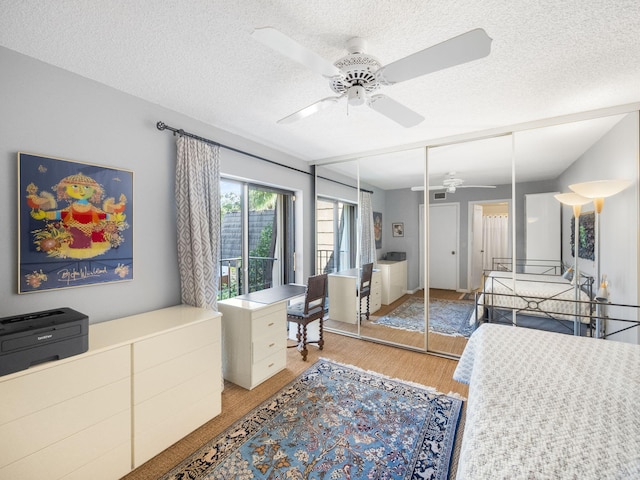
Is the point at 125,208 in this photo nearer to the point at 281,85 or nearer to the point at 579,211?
the point at 281,85

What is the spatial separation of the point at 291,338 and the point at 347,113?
2.82 meters

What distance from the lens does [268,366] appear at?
2725mm

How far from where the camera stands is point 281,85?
205 centimetres

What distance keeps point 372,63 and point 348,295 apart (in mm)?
3163

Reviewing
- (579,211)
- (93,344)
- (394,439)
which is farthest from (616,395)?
(93,344)

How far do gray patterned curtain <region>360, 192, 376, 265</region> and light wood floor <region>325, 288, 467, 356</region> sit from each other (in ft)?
2.44

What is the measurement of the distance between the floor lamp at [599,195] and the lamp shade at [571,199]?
0.08 metres

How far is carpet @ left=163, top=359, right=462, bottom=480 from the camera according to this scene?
1.69 m

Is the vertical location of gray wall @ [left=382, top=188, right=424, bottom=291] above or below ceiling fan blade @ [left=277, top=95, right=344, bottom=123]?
below

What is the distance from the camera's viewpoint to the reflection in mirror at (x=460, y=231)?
3.23 meters

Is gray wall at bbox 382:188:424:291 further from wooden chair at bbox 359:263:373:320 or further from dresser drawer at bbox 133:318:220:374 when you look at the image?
dresser drawer at bbox 133:318:220:374

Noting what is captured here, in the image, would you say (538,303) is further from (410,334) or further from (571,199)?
(410,334)

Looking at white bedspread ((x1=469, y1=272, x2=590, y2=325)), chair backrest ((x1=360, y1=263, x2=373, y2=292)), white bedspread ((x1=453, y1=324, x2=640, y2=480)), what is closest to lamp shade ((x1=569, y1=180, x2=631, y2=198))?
white bedspread ((x1=469, y1=272, x2=590, y2=325))

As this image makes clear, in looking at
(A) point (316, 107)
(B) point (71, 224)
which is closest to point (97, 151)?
(B) point (71, 224)
